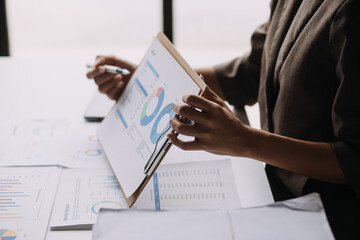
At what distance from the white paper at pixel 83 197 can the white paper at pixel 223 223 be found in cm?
13

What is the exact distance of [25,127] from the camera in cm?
113

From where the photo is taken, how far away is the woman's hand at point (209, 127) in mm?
729

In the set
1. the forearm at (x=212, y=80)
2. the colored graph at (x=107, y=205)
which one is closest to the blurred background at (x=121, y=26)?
the forearm at (x=212, y=80)

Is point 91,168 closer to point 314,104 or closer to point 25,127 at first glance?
point 25,127

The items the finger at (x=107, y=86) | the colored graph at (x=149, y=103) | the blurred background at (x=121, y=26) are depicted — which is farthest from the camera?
the blurred background at (x=121, y=26)

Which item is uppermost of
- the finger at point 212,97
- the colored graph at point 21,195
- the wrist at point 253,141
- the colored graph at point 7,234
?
the finger at point 212,97

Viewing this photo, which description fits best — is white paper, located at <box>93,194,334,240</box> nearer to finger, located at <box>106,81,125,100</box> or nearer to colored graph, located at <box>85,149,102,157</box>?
colored graph, located at <box>85,149,102,157</box>

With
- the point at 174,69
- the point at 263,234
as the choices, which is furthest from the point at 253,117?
the point at 263,234

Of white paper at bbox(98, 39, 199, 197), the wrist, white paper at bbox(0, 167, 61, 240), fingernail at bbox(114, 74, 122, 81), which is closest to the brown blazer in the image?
the wrist

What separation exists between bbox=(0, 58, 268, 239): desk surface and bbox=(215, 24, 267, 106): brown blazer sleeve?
393 mm

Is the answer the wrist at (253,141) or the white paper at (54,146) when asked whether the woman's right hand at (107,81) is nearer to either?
the white paper at (54,146)

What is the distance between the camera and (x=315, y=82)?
89 centimetres

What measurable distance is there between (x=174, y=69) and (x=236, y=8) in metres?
3.73

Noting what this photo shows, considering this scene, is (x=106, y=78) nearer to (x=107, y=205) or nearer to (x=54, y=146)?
(x=54, y=146)
